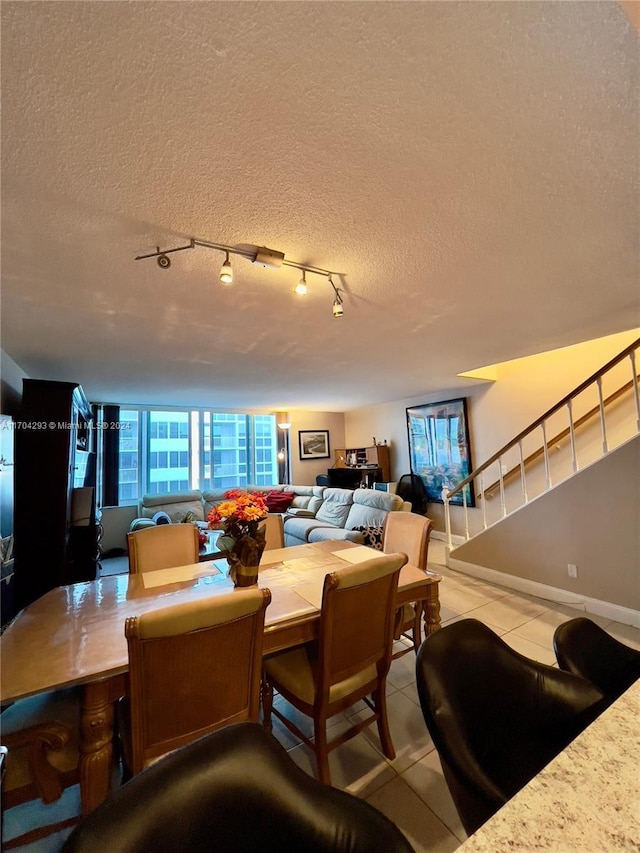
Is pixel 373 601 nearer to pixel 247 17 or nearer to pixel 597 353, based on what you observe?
pixel 247 17

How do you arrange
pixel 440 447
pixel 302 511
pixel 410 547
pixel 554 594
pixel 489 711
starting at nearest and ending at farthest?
1. pixel 489 711
2. pixel 410 547
3. pixel 554 594
4. pixel 440 447
5. pixel 302 511

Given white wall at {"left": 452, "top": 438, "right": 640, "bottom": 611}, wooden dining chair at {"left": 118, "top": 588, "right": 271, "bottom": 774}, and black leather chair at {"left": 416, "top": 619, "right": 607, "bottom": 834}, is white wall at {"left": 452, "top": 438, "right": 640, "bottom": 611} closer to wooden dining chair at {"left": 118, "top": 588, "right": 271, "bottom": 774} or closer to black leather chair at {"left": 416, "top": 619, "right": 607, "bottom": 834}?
black leather chair at {"left": 416, "top": 619, "right": 607, "bottom": 834}

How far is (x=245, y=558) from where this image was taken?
1.78 m

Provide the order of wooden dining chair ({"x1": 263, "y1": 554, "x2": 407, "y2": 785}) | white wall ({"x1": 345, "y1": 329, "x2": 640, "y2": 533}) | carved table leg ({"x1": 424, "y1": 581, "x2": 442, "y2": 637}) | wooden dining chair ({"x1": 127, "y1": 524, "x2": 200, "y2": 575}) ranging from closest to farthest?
wooden dining chair ({"x1": 263, "y1": 554, "x2": 407, "y2": 785}) < carved table leg ({"x1": 424, "y1": 581, "x2": 442, "y2": 637}) < wooden dining chair ({"x1": 127, "y1": 524, "x2": 200, "y2": 575}) < white wall ({"x1": 345, "y1": 329, "x2": 640, "y2": 533})

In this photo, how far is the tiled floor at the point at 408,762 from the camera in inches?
51.4

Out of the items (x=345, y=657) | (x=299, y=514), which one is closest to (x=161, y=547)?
(x=345, y=657)

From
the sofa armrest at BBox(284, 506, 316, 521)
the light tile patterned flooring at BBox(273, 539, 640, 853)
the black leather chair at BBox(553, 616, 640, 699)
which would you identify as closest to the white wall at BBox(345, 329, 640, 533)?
the sofa armrest at BBox(284, 506, 316, 521)

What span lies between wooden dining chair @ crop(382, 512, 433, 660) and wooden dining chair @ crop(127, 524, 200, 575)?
1.41 metres

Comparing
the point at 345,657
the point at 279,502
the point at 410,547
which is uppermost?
the point at 410,547

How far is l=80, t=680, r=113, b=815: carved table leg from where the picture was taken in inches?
43.8

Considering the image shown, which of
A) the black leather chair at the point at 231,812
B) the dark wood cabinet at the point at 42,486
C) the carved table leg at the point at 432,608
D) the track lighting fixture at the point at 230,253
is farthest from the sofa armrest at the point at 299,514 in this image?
the black leather chair at the point at 231,812

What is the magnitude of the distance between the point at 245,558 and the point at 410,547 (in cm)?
122

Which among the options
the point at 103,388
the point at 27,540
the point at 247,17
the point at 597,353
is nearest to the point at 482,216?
the point at 247,17

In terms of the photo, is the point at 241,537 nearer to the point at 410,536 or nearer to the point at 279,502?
the point at 410,536
